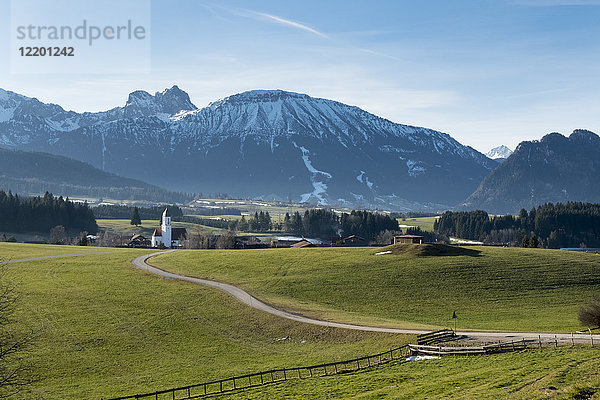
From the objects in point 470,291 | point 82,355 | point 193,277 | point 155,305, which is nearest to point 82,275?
point 193,277

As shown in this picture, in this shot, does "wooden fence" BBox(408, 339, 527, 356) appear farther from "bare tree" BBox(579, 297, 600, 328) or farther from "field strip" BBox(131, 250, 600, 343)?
"bare tree" BBox(579, 297, 600, 328)

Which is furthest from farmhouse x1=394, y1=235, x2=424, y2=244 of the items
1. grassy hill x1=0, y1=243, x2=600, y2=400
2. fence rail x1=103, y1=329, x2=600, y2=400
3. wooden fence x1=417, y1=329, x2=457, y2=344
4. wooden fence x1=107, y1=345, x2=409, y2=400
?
wooden fence x1=107, y1=345, x2=409, y2=400

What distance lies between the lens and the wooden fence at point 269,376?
1850 inches

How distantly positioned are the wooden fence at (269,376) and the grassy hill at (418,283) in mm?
17318

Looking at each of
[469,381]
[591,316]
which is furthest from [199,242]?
[469,381]

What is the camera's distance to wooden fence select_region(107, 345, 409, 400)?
154 feet

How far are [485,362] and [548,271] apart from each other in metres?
67.6

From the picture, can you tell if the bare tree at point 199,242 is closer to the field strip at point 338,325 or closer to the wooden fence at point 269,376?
the field strip at point 338,325

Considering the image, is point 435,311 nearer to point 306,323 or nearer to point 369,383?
point 306,323

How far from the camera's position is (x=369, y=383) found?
42156mm

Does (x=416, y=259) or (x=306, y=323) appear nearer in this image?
(x=306, y=323)

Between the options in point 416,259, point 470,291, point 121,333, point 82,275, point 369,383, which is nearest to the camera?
point 369,383

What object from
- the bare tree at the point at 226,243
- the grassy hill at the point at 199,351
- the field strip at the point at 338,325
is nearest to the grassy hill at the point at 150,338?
the grassy hill at the point at 199,351

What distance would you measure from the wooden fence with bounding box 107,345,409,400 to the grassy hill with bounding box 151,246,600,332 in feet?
56.8
